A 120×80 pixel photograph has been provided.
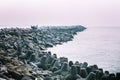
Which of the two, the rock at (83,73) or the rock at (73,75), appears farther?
the rock at (83,73)

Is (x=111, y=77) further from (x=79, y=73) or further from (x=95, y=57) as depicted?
(x=95, y=57)

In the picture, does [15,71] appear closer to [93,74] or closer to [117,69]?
[93,74]

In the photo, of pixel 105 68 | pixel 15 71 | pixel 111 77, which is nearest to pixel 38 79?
pixel 15 71

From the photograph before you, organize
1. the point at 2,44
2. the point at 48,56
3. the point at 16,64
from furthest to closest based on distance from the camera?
the point at 2,44, the point at 48,56, the point at 16,64

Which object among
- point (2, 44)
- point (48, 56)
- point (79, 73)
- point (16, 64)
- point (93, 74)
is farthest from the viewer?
point (2, 44)

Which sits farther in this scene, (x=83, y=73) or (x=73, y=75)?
(x=83, y=73)

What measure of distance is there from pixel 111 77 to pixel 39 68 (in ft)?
9.16

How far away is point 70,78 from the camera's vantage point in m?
9.34

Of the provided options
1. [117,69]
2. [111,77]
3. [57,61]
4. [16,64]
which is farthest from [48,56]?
[111,77]

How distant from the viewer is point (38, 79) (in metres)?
9.25

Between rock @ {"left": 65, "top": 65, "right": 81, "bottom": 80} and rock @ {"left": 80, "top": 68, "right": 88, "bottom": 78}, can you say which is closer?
rock @ {"left": 65, "top": 65, "right": 81, "bottom": 80}

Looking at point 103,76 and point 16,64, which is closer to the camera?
point 103,76

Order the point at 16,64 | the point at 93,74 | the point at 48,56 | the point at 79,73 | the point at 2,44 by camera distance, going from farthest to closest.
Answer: the point at 2,44 < the point at 48,56 < the point at 16,64 < the point at 79,73 < the point at 93,74

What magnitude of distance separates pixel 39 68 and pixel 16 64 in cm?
87
